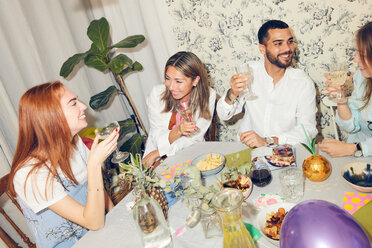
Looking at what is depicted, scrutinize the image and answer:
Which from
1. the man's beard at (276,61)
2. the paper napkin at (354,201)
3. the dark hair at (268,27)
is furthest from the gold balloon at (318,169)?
the dark hair at (268,27)

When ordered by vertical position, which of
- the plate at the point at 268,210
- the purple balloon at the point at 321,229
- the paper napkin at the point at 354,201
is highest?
the purple balloon at the point at 321,229

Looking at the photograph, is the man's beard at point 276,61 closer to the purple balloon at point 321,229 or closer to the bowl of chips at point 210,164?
the bowl of chips at point 210,164

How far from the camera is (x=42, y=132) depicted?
1.32 m

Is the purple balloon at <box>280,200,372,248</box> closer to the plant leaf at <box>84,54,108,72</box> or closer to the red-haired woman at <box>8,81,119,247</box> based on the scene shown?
the red-haired woman at <box>8,81,119,247</box>

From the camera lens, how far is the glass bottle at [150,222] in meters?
1.01

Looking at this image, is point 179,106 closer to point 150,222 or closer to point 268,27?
point 268,27

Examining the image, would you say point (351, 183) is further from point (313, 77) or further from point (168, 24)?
point (168, 24)

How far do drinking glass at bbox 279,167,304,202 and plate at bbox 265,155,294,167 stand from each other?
0.16 meters

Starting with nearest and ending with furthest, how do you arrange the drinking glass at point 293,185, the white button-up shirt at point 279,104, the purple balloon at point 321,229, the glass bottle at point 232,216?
the purple balloon at point 321,229
the glass bottle at point 232,216
the drinking glass at point 293,185
the white button-up shirt at point 279,104

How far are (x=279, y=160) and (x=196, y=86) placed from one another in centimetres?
105

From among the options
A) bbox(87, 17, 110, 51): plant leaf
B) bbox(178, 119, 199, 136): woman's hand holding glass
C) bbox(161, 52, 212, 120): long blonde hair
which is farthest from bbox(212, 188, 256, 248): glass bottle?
bbox(87, 17, 110, 51): plant leaf

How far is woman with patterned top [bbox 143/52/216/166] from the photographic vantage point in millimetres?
1982

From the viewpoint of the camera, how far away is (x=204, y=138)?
2.20 meters

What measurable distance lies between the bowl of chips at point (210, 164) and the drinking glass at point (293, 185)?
0.35 metres
